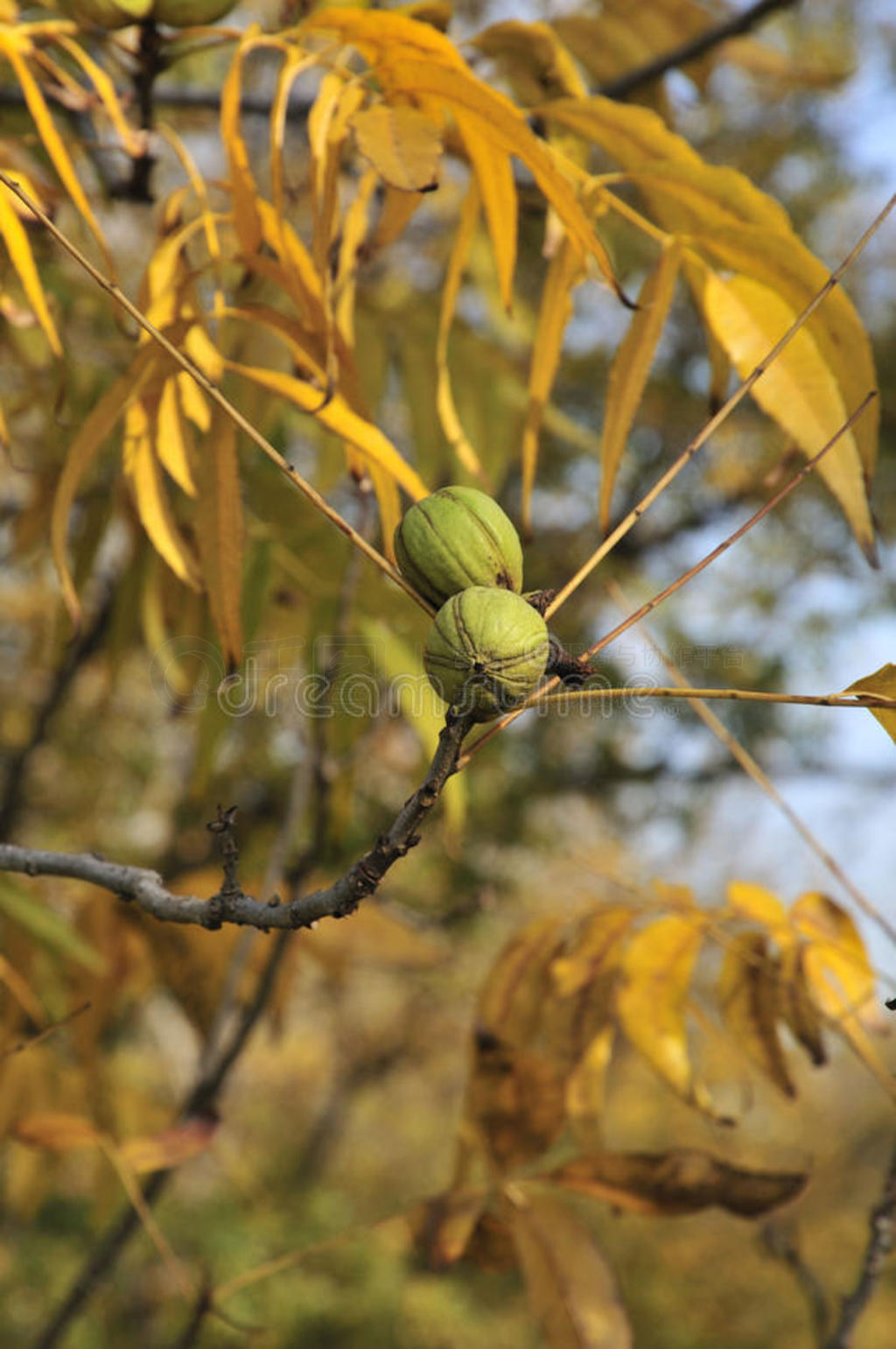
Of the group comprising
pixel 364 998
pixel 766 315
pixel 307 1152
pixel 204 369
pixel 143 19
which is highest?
pixel 143 19

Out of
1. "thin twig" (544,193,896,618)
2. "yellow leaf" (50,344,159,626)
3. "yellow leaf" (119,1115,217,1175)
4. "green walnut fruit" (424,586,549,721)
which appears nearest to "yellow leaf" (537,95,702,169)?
"thin twig" (544,193,896,618)

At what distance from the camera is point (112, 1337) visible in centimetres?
343

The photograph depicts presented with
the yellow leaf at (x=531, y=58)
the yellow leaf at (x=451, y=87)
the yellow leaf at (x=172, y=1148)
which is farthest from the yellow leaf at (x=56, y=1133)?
the yellow leaf at (x=531, y=58)

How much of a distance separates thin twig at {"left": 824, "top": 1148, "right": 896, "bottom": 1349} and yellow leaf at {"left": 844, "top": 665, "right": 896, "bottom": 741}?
1.60 feet

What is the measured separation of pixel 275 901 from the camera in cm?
51

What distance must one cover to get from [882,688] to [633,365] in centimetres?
31

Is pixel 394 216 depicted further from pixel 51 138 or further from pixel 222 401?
pixel 222 401

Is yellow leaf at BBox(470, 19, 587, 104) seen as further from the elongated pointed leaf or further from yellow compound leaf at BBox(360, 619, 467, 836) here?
the elongated pointed leaf

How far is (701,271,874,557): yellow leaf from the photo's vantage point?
691mm

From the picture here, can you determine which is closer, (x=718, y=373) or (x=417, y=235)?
(x=718, y=373)

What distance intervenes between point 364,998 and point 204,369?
4.71m

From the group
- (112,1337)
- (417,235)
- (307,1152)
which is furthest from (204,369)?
(307,1152)

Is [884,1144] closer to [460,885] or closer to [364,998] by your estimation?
[364,998]

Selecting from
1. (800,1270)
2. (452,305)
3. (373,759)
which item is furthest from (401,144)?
(373,759)
